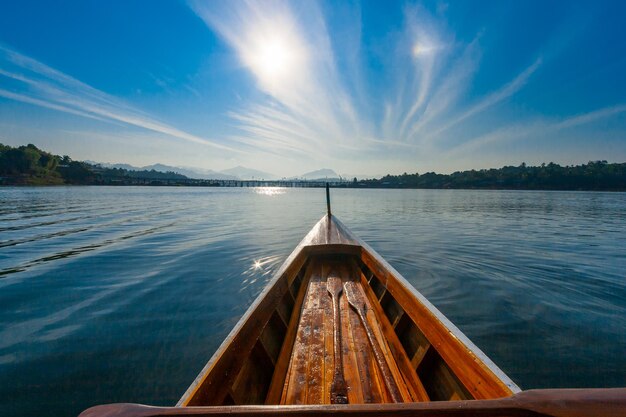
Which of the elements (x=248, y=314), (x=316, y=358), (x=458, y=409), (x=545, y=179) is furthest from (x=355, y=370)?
(x=545, y=179)

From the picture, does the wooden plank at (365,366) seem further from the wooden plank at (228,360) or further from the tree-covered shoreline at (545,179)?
the tree-covered shoreline at (545,179)

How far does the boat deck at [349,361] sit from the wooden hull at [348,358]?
1cm

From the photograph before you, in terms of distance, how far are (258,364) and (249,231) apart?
15.4 m

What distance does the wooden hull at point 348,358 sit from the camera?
2.38 meters

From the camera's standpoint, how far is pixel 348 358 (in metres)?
3.44

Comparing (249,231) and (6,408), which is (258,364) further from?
(249,231)

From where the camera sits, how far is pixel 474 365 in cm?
233

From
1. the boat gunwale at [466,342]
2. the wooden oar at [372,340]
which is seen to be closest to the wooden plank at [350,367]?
the wooden oar at [372,340]

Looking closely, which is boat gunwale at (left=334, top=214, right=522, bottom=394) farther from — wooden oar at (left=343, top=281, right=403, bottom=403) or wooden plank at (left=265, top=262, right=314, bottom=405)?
wooden plank at (left=265, top=262, right=314, bottom=405)

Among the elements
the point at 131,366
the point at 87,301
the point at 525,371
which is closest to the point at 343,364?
the point at 525,371

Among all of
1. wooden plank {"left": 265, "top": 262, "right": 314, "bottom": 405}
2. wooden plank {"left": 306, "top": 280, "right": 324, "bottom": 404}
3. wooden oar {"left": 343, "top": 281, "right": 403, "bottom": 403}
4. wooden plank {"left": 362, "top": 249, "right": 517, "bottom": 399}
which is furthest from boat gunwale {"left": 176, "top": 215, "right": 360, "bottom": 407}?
wooden plank {"left": 362, "top": 249, "right": 517, "bottom": 399}

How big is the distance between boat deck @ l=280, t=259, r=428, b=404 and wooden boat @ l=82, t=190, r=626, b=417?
0.5 inches

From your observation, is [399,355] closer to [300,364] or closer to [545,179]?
[300,364]

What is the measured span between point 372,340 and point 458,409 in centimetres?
246
